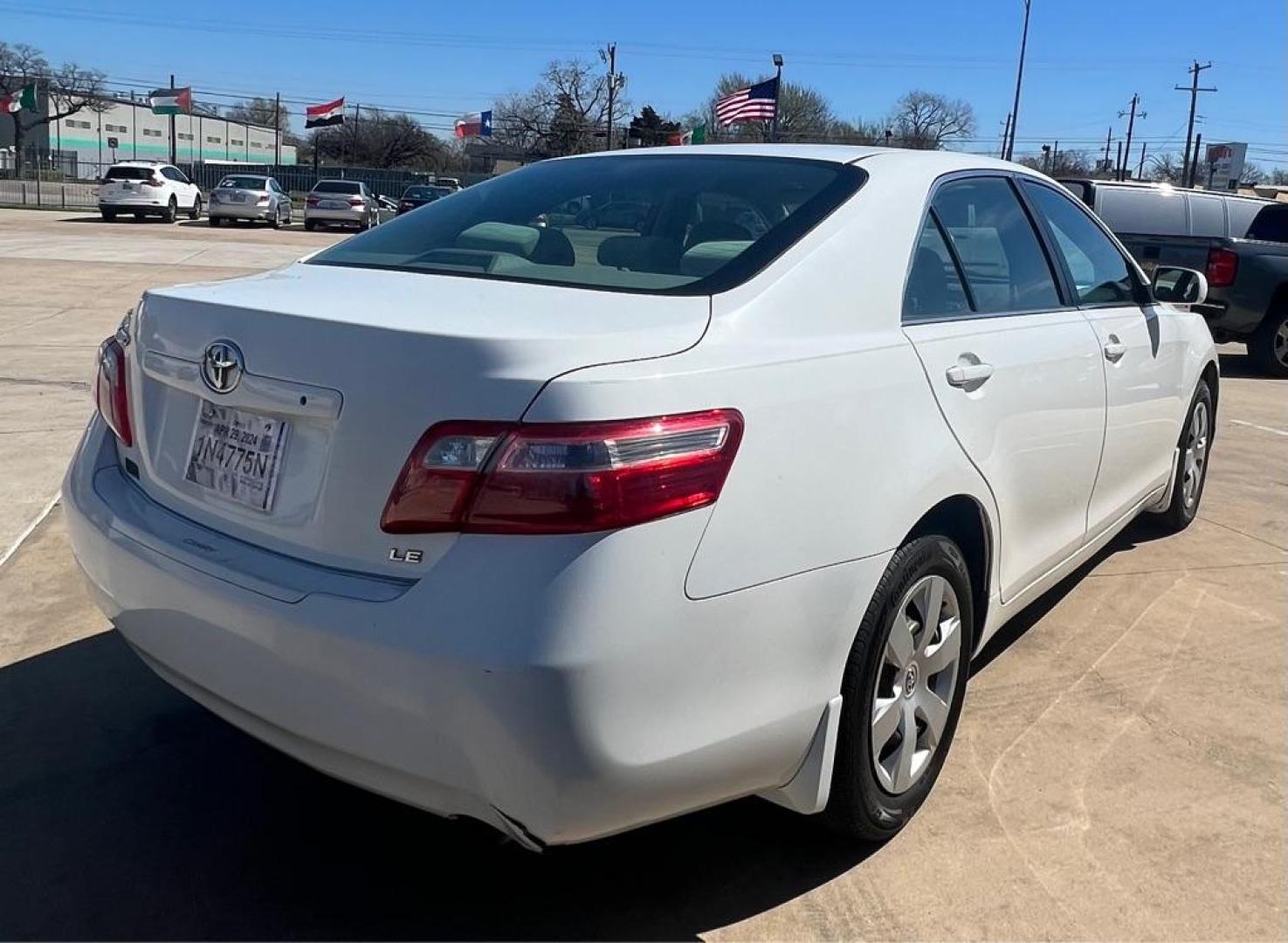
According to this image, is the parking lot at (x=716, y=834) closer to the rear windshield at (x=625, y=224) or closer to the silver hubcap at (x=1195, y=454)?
the silver hubcap at (x=1195, y=454)

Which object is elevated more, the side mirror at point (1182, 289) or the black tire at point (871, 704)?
the side mirror at point (1182, 289)

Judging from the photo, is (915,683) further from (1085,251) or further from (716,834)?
(1085,251)

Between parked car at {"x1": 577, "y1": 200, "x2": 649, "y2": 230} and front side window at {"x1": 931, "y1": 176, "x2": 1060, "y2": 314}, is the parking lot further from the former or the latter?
parked car at {"x1": 577, "y1": 200, "x2": 649, "y2": 230}

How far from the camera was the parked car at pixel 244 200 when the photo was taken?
32.8 meters

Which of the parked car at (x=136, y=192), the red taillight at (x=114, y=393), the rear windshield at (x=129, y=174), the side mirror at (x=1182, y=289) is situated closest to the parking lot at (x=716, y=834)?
the red taillight at (x=114, y=393)

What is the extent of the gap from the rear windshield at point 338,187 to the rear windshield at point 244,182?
1627 millimetres

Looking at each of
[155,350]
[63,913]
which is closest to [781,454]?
[155,350]

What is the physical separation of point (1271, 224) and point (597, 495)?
1379 centimetres

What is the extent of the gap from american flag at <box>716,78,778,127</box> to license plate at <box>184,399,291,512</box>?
2458 centimetres

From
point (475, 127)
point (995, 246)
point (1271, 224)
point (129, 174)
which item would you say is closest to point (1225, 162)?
point (475, 127)

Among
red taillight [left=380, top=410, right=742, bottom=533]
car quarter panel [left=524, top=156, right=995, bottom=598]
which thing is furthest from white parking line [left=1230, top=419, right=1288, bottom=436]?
red taillight [left=380, top=410, right=742, bottom=533]

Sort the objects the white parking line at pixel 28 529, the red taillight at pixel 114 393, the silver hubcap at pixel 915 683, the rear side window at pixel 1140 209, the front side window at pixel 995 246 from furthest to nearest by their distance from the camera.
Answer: the rear side window at pixel 1140 209, the white parking line at pixel 28 529, the front side window at pixel 995 246, the red taillight at pixel 114 393, the silver hubcap at pixel 915 683

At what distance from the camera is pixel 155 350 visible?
102 inches

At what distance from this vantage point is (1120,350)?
12.8 feet
